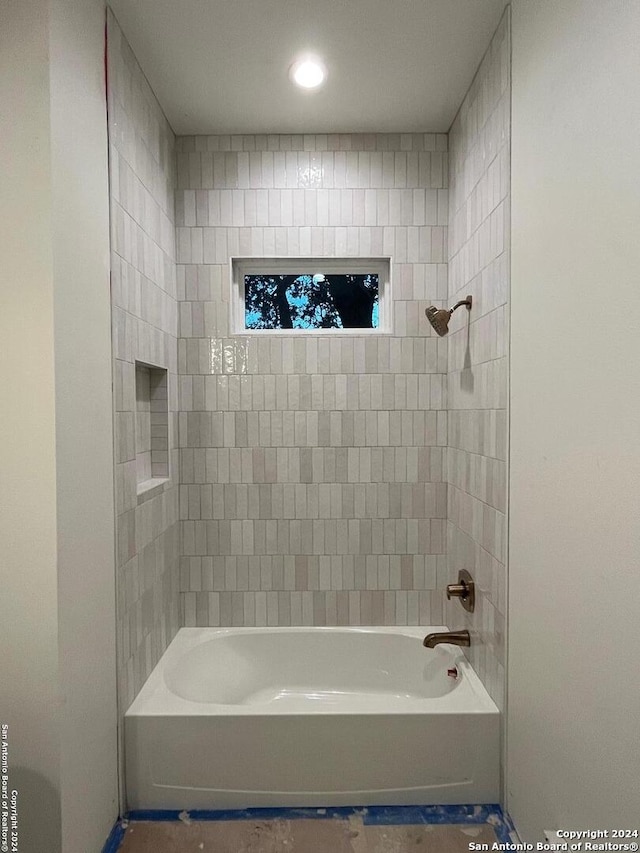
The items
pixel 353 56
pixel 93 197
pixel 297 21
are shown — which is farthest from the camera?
pixel 353 56

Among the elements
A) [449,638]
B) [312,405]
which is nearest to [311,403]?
[312,405]

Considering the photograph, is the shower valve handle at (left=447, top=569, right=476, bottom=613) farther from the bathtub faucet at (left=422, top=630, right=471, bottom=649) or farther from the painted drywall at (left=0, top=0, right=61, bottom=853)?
the painted drywall at (left=0, top=0, right=61, bottom=853)

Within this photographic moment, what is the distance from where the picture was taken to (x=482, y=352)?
204 cm

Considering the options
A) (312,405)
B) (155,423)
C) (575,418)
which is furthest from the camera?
(312,405)

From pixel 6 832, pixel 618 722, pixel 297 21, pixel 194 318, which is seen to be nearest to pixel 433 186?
pixel 297 21

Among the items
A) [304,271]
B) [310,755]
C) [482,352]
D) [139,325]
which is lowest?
[310,755]

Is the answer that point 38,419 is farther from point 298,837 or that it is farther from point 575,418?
point 298,837

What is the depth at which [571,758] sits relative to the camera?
1.32 m

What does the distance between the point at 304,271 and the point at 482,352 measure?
1031 millimetres

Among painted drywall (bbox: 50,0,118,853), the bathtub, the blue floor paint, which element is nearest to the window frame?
painted drywall (bbox: 50,0,118,853)

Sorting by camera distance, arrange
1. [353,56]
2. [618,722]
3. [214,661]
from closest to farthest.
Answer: [618,722], [353,56], [214,661]

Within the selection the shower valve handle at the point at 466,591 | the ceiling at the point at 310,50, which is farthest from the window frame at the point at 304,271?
the shower valve handle at the point at 466,591

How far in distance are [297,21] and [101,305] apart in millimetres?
1137

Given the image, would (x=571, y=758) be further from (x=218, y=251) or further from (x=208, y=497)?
(x=218, y=251)
